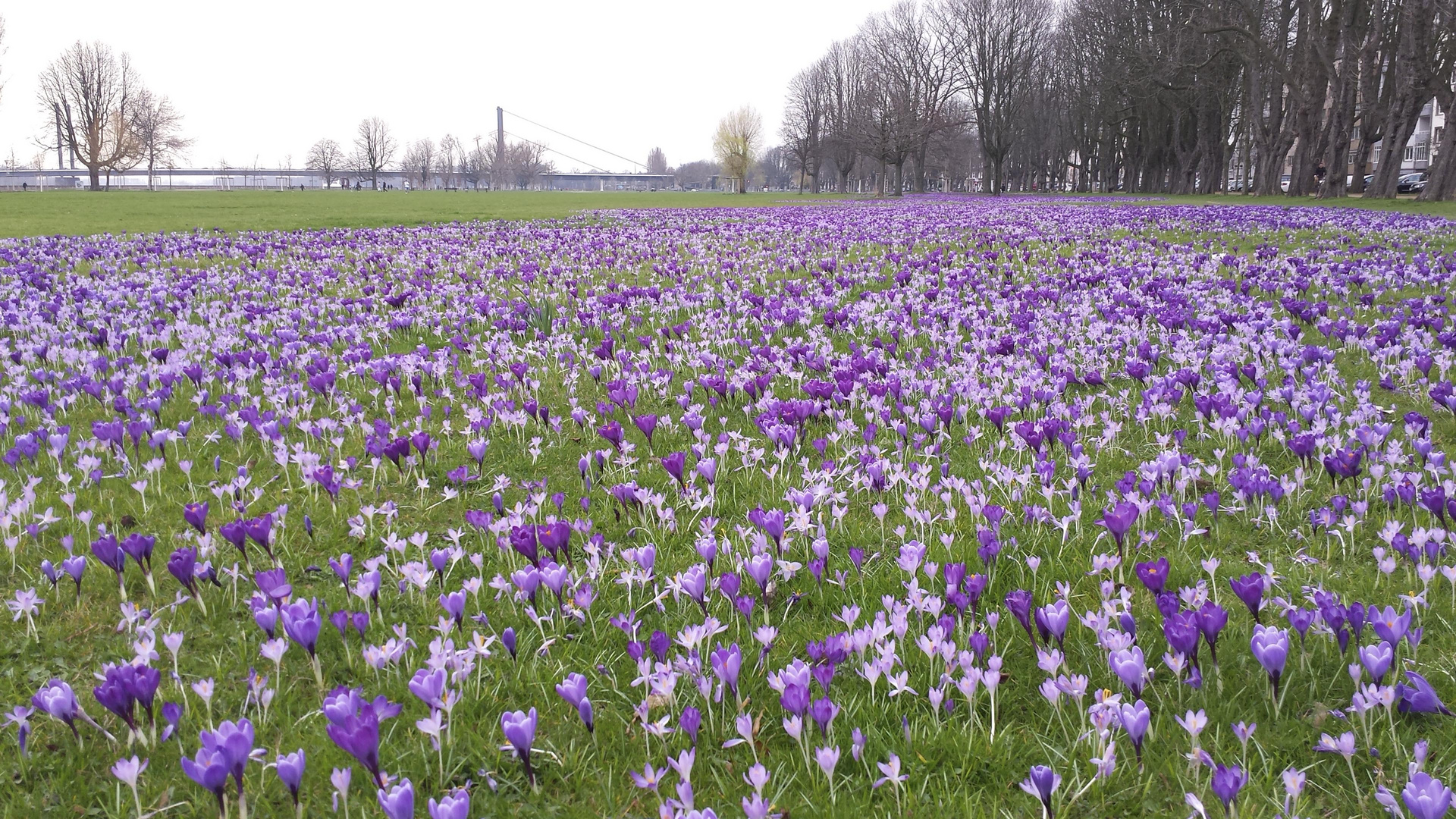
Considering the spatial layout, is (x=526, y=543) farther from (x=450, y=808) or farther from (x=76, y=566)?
(x=76, y=566)

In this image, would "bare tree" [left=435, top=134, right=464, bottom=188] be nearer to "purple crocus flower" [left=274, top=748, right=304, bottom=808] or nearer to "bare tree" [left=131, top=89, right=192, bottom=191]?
"bare tree" [left=131, top=89, right=192, bottom=191]

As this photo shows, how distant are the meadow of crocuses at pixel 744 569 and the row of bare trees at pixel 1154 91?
29.6 meters

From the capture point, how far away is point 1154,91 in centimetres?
4762

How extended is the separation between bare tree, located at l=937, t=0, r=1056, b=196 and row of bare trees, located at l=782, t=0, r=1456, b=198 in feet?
0.48

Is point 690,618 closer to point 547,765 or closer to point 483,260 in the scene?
point 547,765

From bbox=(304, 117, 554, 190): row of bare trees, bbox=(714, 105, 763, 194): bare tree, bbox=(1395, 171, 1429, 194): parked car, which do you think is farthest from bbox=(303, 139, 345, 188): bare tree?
bbox=(1395, 171, 1429, 194): parked car

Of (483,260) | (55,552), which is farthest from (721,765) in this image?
(483,260)

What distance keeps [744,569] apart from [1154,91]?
179ft

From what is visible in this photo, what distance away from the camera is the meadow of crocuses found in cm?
230

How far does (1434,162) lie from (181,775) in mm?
43092

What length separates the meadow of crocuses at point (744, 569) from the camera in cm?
230

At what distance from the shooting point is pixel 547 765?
244 cm

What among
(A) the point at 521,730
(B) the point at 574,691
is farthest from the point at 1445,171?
(A) the point at 521,730

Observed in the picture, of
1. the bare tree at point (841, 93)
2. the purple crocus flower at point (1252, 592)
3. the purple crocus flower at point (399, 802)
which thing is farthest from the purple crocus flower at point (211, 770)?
the bare tree at point (841, 93)
